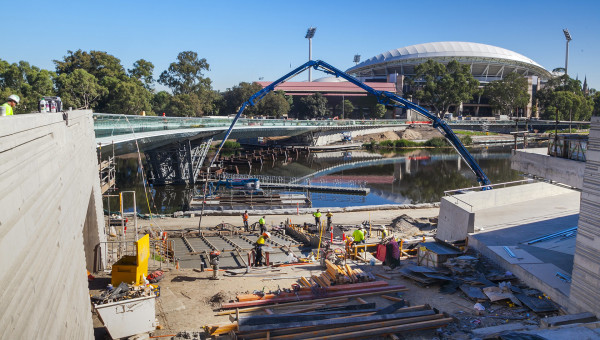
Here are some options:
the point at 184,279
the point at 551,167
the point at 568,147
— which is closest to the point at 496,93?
the point at 551,167

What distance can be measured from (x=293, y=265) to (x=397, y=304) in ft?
17.1

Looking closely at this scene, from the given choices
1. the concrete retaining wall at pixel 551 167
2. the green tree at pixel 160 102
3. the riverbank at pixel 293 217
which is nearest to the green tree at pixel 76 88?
the green tree at pixel 160 102

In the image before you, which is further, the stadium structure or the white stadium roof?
the white stadium roof

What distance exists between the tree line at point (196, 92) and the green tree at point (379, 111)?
0.21 ft

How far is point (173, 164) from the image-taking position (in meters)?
41.1

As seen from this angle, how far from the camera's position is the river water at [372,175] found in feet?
116

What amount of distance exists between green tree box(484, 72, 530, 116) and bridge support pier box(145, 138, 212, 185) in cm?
7580

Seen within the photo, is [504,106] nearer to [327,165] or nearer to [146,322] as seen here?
[327,165]

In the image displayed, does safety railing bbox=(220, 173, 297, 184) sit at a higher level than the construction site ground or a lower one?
lower

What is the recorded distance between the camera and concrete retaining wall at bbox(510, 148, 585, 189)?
37.7ft

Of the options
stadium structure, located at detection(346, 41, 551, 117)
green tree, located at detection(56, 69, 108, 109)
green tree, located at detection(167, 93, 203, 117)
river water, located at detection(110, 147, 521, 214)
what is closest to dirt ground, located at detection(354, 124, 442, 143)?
river water, located at detection(110, 147, 521, 214)

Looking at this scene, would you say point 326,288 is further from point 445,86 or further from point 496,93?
point 496,93

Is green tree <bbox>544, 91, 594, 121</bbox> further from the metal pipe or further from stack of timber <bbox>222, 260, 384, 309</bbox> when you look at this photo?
stack of timber <bbox>222, 260, 384, 309</bbox>

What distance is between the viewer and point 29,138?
4.96 m
